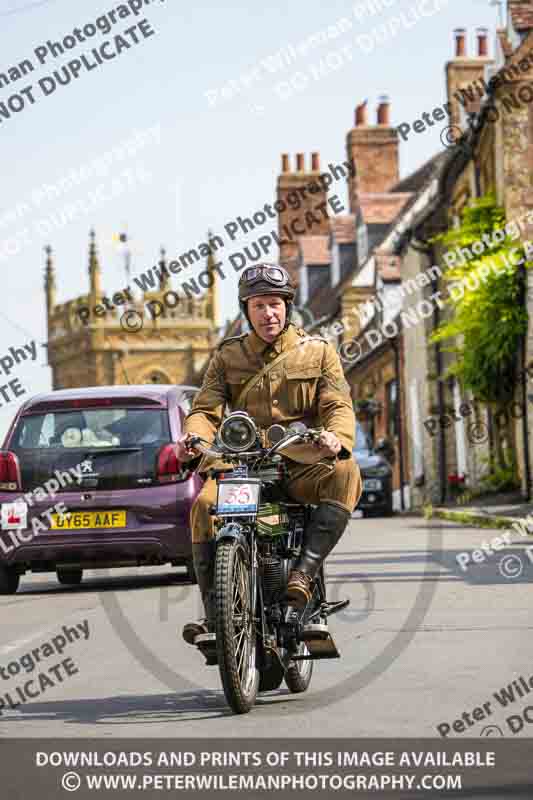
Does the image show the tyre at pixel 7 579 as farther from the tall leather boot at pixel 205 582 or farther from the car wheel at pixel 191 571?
the tall leather boot at pixel 205 582

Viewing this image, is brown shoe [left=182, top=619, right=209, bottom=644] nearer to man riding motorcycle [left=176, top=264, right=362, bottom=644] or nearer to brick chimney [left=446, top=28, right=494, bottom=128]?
man riding motorcycle [left=176, top=264, right=362, bottom=644]

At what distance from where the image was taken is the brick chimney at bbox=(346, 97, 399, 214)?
56156mm

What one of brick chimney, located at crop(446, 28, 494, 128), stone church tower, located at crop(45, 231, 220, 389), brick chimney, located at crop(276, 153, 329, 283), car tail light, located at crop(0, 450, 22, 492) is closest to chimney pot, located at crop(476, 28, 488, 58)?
brick chimney, located at crop(446, 28, 494, 128)

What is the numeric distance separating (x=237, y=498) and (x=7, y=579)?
301 inches

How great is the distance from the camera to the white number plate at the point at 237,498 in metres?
6.78

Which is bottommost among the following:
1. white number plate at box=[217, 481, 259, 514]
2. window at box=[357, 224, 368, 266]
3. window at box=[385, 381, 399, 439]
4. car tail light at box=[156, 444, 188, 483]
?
white number plate at box=[217, 481, 259, 514]

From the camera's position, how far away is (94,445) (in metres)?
13.9

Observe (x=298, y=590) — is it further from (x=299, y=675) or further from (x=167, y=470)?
(x=167, y=470)

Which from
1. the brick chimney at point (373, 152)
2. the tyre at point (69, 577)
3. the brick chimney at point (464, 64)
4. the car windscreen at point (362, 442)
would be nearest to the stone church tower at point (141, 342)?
the brick chimney at point (373, 152)

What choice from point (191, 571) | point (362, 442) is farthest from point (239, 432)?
point (362, 442)

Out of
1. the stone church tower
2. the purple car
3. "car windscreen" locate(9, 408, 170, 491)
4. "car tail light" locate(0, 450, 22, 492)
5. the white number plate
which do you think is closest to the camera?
the white number plate

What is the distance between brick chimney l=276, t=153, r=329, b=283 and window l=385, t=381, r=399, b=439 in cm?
1268
